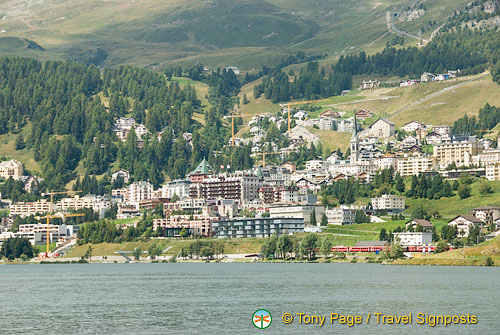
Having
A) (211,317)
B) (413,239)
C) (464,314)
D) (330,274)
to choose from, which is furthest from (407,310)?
(413,239)

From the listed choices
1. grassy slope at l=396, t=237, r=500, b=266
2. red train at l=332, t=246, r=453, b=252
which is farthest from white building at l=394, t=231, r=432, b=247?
grassy slope at l=396, t=237, r=500, b=266

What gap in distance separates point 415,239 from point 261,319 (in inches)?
4861

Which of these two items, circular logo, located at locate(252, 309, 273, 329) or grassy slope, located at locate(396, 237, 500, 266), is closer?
circular logo, located at locate(252, 309, 273, 329)

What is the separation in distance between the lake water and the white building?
154ft

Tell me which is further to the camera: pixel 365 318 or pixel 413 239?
pixel 413 239

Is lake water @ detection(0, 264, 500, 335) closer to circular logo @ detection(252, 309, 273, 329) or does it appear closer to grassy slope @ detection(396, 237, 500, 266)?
circular logo @ detection(252, 309, 273, 329)

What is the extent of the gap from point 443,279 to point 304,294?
27173 mm

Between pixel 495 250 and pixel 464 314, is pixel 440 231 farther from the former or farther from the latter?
pixel 464 314

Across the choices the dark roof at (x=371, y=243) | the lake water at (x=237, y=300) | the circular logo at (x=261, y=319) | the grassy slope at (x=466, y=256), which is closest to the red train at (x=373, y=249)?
the dark roof at (x=371, y=243)

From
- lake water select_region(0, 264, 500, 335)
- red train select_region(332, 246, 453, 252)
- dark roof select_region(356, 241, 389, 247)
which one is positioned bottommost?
lake water select_region(0, 264, 500, 335)

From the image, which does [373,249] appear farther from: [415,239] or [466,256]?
[466,256]

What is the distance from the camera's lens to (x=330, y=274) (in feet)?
456

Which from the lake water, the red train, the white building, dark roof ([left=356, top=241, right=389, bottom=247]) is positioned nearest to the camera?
the lake water

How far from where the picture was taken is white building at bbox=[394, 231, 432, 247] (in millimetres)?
192250
